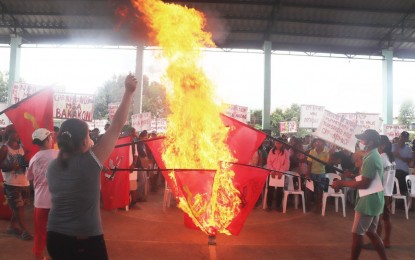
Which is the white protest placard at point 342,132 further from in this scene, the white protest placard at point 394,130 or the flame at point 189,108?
the white protest placard at point 394,130

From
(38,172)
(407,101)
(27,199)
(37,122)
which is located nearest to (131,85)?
(38,172)

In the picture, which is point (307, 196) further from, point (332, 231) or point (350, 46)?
point (350, 46)

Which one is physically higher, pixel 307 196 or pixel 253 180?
pixel 253 180

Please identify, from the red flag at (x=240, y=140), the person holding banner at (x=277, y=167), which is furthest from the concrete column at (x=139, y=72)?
the red flag at (x=240, y=140)

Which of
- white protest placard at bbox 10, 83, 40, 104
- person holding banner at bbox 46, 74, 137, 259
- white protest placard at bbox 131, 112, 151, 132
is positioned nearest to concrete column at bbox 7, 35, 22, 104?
white protest placard at bbox 10, 83, 40, 104

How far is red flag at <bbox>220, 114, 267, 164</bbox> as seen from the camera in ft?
20.0

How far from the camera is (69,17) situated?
61.5 ft

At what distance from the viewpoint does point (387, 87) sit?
69.8ft

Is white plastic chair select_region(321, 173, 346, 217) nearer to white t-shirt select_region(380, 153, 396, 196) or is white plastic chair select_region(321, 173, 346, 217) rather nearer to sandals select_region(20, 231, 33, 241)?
white t-shirt select_region(380, 153, 396, 196)

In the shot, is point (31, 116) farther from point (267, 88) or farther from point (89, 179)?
point (267, 88)

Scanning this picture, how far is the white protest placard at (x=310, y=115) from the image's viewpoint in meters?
17.0

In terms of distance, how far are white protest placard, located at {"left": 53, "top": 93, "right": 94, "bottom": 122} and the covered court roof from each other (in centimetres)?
437

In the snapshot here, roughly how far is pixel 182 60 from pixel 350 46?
1758cm

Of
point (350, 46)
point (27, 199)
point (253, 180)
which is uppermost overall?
point (350, 46)
